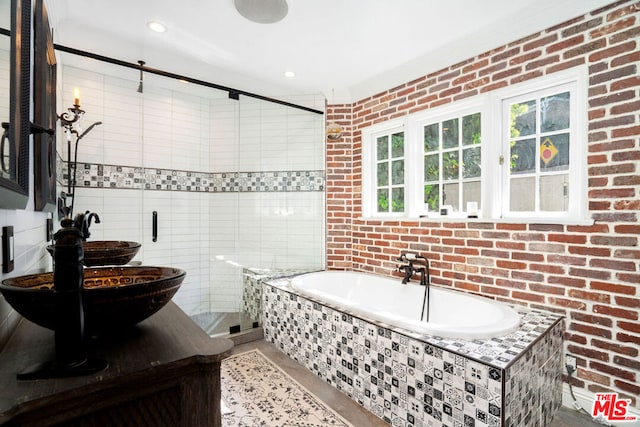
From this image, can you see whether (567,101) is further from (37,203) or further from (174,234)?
(174,234)

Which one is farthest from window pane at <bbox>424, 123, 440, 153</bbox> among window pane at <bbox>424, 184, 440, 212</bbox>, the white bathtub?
the white bathtub

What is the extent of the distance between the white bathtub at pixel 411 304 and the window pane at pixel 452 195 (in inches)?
28.8

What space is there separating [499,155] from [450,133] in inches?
19.9

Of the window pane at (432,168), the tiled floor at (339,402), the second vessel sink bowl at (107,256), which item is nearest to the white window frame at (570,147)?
the window pane at (432,168)

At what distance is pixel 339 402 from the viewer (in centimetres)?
204

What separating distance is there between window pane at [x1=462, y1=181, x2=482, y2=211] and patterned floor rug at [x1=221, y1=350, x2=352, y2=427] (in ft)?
6.26

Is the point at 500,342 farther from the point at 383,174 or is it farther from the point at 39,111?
the point at 39,111

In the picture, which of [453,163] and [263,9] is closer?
[263,9]

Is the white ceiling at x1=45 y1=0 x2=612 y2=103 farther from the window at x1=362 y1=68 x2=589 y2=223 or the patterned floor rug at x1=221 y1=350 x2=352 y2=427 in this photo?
the patterned floor rug at x1=221 y1=350 x2=352 y2=427

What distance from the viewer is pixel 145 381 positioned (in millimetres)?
658

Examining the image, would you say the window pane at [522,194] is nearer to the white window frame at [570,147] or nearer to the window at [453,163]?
the white window frame at [570,147]

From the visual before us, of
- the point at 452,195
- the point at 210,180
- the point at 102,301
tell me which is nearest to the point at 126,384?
the point at 102,301

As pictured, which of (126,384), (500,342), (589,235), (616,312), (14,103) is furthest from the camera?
Answer: (589,235)

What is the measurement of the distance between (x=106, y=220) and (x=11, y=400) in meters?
2.88
